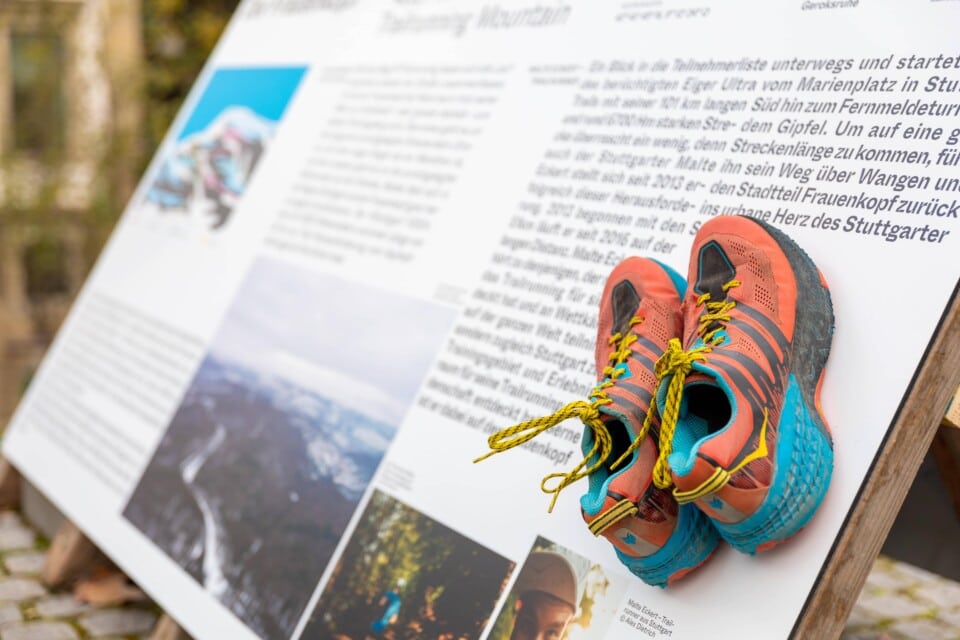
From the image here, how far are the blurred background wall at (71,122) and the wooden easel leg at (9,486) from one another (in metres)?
2.83

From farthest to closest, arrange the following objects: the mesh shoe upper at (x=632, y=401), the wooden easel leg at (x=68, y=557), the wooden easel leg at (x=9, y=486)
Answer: the wooden easel leg at (x=9, y=486), the wooden easel leg at (x=68, y=557), the mesh shoe upper at (x=632, y=401)

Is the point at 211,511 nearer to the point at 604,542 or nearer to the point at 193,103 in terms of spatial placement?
the point at 604,542

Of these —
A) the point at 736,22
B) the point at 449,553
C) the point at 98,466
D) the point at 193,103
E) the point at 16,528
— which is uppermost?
the point at 736,22

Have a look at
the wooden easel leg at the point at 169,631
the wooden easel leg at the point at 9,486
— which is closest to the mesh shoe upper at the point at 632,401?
the wooden easel leg at the point at 169,631

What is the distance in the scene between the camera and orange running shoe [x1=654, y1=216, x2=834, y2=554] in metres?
1.67

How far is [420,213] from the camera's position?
9.22ft

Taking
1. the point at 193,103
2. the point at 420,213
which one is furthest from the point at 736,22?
the point at 193,103

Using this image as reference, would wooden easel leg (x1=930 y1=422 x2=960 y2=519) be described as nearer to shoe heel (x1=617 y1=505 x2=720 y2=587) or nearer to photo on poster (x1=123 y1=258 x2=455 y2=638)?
shoe heel (x1=617 y1=505 x2=720 y2=587)

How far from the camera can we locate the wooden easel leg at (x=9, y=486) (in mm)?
4086

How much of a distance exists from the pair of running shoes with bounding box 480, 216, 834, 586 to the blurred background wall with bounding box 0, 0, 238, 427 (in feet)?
18.3

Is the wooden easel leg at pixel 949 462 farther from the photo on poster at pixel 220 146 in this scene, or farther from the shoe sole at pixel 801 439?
the photo on poster at pixel 220 146

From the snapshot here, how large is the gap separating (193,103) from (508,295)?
2143 millimetres

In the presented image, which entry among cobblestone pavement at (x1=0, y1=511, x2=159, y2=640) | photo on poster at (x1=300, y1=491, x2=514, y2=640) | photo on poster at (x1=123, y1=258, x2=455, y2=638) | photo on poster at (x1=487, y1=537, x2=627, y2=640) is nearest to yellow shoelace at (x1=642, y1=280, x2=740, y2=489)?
photo on poster at (x1=487, y1=537, x2=627, y2=640)

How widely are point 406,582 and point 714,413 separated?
2.63 ft
